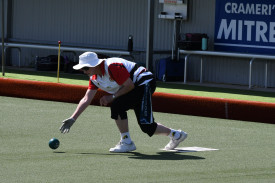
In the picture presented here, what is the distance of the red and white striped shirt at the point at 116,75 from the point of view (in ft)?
24.4

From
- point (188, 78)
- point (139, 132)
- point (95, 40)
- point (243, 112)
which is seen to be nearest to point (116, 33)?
point (95, 40)

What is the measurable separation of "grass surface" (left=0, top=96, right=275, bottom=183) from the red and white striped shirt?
2.13 ft

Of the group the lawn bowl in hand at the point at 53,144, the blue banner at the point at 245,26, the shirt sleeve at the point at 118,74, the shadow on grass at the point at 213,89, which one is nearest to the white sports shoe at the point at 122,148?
the lawn bowl in hand at the point at 53,144

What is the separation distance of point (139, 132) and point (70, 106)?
2696 mm

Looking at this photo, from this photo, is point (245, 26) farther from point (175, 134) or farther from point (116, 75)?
point (116, 75)

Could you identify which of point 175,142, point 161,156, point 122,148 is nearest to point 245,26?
point 175,142

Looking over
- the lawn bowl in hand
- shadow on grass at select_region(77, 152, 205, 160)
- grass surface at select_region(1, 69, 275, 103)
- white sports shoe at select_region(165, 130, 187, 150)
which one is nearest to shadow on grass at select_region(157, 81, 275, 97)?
grass surface at select_region(1, 69, 275, 103)

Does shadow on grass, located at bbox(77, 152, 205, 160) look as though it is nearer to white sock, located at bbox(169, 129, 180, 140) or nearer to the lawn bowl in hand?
white sock, located at bbox(169, 129, 180, 140)

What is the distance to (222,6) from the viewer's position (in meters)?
14.8

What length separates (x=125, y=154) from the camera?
7.68m

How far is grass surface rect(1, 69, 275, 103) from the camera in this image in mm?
12367

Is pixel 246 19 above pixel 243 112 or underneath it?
above

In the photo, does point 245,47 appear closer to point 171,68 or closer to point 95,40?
point 171,68

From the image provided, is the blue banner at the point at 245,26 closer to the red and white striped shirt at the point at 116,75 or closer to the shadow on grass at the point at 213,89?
the shadow on grass at the point at 213,89
